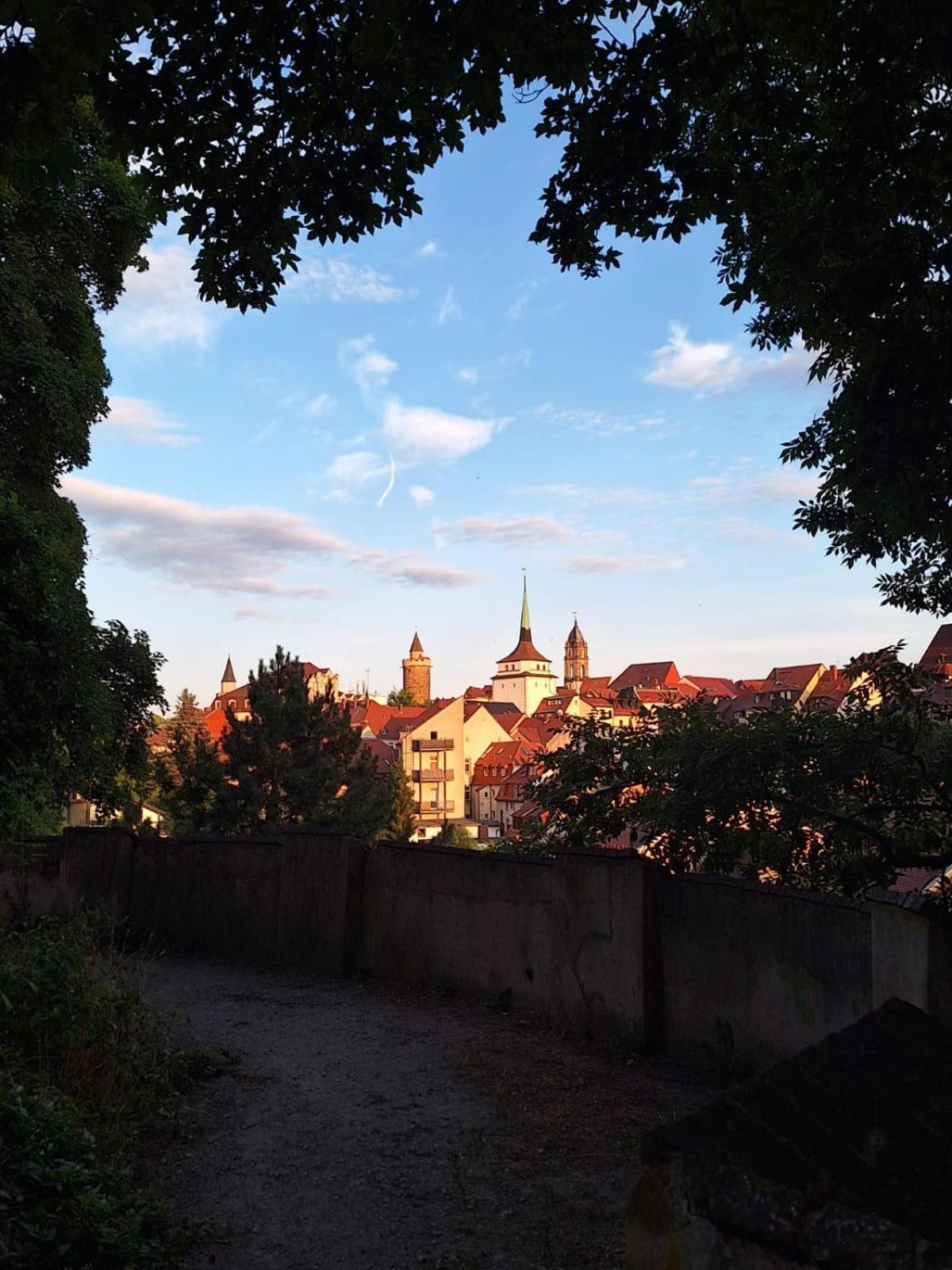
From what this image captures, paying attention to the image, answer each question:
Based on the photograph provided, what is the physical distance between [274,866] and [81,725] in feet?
9.55

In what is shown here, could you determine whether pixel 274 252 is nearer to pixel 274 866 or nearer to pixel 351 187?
pixel 351 187

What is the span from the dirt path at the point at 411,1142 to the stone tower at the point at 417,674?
16833cm

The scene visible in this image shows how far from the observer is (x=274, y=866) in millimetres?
12070

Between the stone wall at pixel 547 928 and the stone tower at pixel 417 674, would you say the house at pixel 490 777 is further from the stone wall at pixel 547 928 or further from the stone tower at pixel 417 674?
the stone wall at pixel 547 928

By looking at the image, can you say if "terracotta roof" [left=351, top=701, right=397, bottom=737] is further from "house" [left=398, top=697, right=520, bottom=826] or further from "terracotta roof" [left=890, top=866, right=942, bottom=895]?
"terracotta roof" [left=890, top=866, right=942, bottom=895]

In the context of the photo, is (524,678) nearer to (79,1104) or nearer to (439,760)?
(439,760)

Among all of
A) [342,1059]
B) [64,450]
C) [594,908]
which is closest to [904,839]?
[594,908]

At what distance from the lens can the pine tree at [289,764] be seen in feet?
132

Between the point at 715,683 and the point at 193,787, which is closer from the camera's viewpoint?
the point at 193,787

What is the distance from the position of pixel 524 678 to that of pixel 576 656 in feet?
65.3

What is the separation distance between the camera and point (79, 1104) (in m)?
5.85

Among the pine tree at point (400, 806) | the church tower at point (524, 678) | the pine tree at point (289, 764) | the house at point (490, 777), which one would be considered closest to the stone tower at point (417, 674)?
the church tower at point (524, 678)

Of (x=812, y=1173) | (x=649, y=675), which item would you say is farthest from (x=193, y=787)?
(x=649, y=675)

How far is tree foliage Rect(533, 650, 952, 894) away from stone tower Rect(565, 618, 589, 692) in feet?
566
